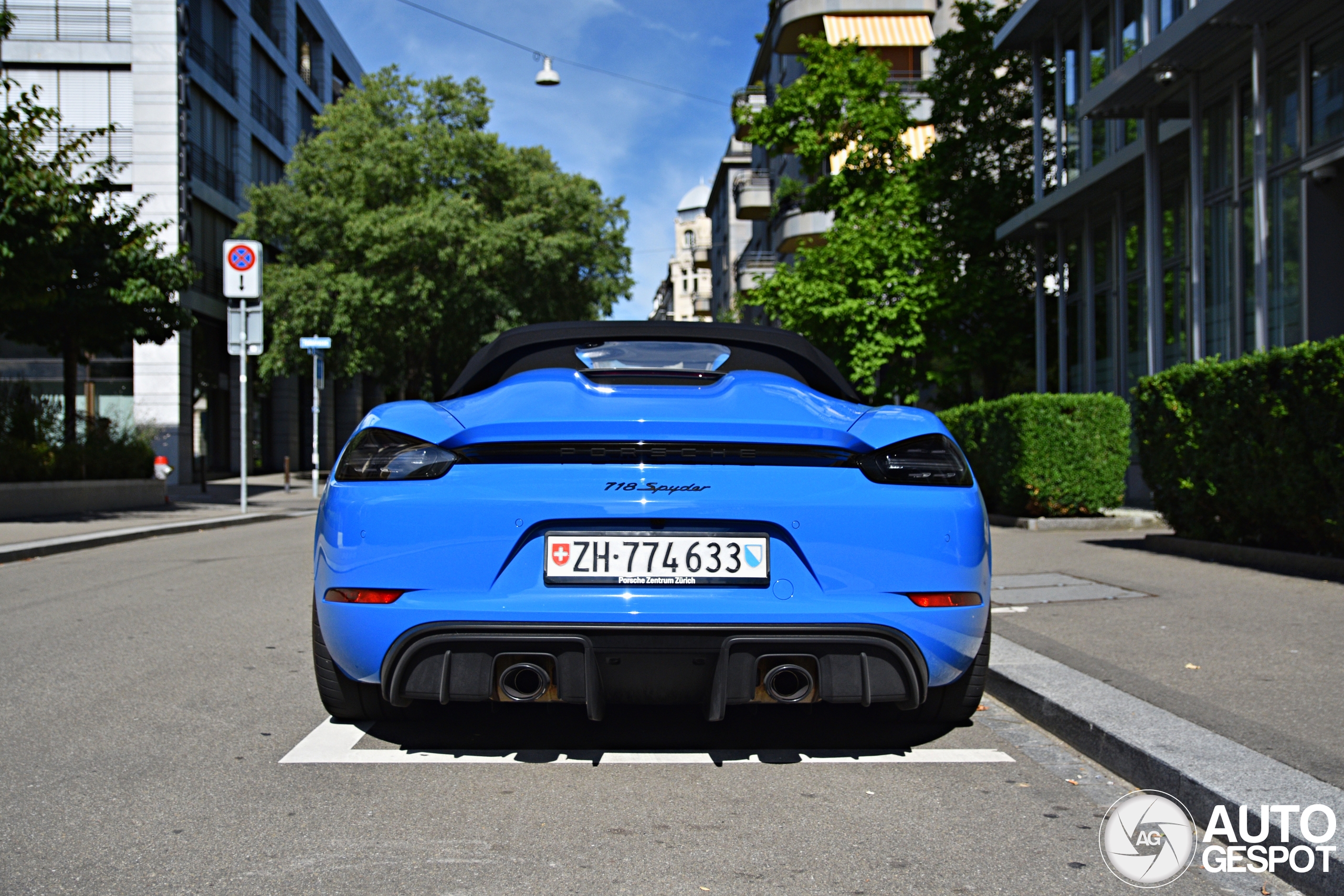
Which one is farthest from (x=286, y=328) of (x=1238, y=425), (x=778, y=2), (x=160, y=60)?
(x=1238, y=425)

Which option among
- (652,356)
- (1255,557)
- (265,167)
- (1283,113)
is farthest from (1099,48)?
(265,167)

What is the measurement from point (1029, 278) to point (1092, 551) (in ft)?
50.5

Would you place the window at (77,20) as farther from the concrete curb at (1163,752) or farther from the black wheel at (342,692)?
the concrete curb at (1163,752)

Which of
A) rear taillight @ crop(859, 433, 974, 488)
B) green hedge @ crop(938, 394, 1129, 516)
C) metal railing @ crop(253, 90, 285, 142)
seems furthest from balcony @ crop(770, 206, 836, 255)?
rear taillight @ crop(859, 433, 974, 488)

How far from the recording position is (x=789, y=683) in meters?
3.40

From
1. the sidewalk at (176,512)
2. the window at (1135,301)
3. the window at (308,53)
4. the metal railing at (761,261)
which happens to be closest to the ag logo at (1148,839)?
the sidewalk at (176,512)

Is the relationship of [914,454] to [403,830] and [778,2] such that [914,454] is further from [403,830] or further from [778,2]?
[778,2]

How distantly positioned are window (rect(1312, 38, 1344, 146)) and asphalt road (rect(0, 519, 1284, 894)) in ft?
41.5

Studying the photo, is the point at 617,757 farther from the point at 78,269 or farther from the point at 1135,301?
the point at 78,269

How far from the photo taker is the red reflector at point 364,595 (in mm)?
3395

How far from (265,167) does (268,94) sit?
8.20ft

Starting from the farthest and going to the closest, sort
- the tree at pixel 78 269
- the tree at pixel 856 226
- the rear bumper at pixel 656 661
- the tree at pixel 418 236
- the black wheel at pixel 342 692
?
1. the tree at pixel 418 236
2. the tree at pixel 856 226
3. the tree at pixel 78 269
4. the black wheel at pixel 342 692
5. the rear bumper at pixel 656 661

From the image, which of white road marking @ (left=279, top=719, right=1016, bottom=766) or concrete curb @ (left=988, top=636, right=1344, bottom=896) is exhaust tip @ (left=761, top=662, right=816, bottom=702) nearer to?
white road marking @ (left=279, top=719, right=1016, bottom=766)

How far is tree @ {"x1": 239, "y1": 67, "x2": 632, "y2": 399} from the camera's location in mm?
33000
